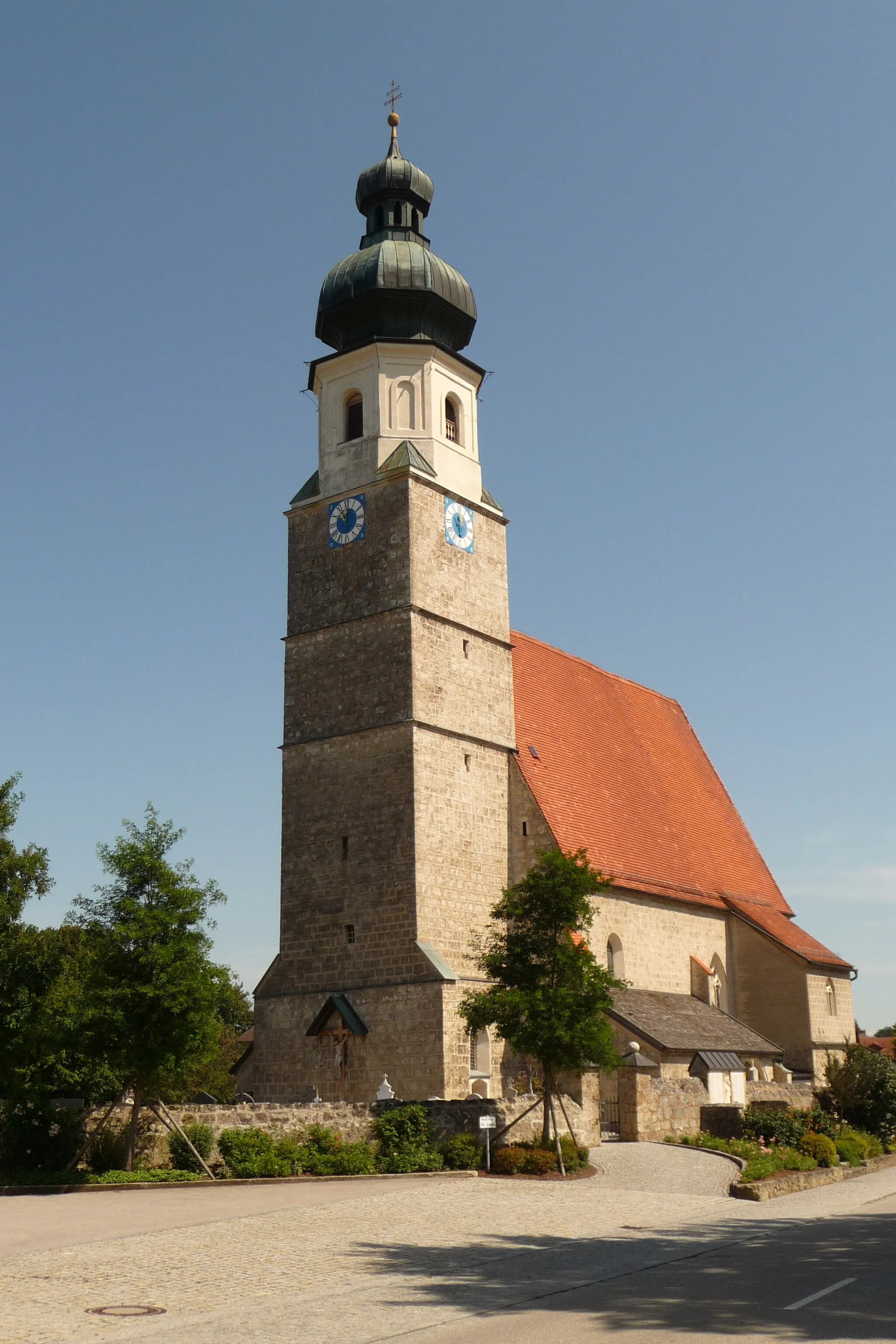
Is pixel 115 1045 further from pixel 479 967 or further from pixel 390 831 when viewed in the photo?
pixel 390 831

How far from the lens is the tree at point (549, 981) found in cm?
2147

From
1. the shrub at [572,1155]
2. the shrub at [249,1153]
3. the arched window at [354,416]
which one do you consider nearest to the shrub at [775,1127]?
the shrub at [572,1155]

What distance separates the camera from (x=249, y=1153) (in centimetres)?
2002

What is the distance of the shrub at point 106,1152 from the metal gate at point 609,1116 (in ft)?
31.5

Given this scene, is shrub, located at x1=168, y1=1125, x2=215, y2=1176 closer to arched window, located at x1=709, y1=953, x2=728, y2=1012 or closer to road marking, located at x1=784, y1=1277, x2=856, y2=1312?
road marking, located at x1=784, y1=1277, x2=856, y2=1312

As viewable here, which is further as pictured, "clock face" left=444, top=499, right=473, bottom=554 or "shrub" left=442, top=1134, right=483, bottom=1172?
"clock face" left=444, top=499, right=473, bottom=554

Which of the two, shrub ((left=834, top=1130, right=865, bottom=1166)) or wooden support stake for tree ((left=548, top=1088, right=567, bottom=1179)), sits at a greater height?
wooden support stake for tree ((left=548, top=1088, right=567, bottom=1179))

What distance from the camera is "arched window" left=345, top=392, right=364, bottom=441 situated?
104 ft

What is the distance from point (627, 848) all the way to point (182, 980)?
15.8m

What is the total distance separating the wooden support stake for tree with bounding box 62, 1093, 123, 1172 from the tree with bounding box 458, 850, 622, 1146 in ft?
19.8

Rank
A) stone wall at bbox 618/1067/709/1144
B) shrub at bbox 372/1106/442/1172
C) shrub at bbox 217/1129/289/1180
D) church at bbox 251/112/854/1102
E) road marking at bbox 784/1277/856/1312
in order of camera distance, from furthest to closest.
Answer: church at bbox 251/112/854/1102, stone wall at bbox 618/1067/709/1144, shrub at bbox 372/1106/442/1172, shrub at bbox 217/1129/289/1180, road marking at bbox 784/1277/856/1312

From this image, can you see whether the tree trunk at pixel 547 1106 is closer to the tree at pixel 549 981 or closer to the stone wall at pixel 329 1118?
the tree at pixel 549 981

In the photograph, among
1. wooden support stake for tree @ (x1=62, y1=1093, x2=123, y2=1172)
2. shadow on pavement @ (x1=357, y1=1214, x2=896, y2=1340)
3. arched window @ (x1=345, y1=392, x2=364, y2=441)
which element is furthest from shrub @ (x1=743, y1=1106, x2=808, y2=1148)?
arched window @ (x1=345, y1=392, x2=364, y2=441)

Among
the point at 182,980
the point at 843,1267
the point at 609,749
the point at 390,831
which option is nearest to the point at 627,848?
the point at 609,749
